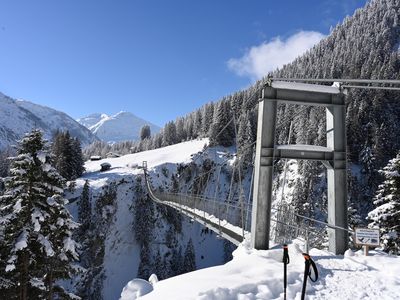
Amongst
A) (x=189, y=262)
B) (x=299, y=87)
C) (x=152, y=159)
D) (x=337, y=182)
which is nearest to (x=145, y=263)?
(x=189, y=262)

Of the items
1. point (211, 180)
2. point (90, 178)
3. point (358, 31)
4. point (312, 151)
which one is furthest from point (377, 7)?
point (312, 151)

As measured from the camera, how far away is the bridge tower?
392 inches

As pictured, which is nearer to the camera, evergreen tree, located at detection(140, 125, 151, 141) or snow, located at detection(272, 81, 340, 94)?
snow, located at detection(272, 81, 340, 94)

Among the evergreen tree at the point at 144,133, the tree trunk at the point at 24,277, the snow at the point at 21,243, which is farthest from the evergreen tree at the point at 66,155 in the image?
the evergreen tree at the point at 144,133

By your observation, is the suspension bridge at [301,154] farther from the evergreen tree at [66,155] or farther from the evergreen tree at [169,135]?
the evergreen tree at [169,135]

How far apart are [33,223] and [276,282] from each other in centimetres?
959

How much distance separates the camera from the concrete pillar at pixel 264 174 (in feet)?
32.4

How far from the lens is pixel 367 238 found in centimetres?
877

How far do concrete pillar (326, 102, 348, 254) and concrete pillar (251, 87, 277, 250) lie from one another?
1664 millimetres

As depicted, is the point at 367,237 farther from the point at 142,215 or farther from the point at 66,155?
the point at 142,215

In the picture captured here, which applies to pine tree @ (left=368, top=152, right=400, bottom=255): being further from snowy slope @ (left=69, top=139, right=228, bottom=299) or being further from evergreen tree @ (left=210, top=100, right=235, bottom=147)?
evergreen tree @ (left=210, top=100, right=235, bottom=147)

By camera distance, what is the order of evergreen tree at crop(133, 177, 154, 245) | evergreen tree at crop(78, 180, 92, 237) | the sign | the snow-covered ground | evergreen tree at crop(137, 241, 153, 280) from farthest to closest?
evergreen tree at crop(133, 177, 154, 245), evergreen tree at crop(137, 241, 153, 280), evergreen tree at crop(78, 180, 92, 237), the sign, the snow-covered ground

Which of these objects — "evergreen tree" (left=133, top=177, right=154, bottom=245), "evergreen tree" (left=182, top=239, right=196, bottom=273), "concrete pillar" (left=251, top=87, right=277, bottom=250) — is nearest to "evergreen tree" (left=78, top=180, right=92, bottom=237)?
"evergreen tree" (left=133, top=177, right=154, bottom=245)

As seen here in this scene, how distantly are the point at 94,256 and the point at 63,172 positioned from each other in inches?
530
